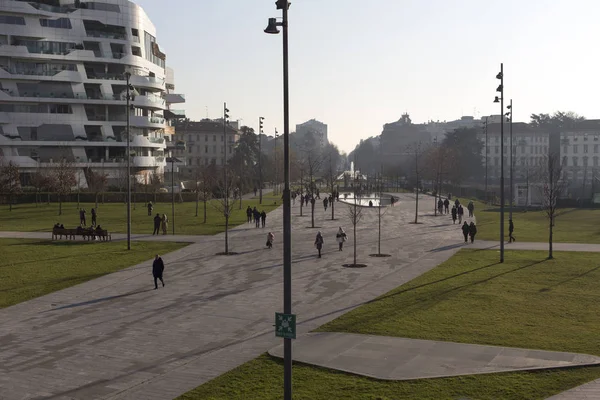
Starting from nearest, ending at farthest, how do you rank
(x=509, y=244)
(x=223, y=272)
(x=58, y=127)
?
(x=223, y=272)
(x=509, y=244)
(x=58, y=127)

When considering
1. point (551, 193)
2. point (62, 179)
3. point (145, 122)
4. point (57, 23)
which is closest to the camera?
point (551, 193)

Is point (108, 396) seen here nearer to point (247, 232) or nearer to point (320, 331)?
point (320, 331)

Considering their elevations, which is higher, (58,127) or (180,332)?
(58,127)

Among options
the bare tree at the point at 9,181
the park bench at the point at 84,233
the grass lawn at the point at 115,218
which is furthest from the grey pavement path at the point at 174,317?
the bare tree at the point at 9,181

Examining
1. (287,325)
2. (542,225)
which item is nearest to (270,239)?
(287,325)

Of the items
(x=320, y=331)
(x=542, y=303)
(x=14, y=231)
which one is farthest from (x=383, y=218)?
(x=320, y=331)

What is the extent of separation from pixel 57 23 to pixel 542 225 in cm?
6362

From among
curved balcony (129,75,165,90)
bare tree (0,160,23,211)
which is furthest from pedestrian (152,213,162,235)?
curved balcony (129,75,165,90)

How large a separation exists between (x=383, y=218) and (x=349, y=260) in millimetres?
27076

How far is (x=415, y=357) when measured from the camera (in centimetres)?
1512

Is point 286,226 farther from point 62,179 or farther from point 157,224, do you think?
point 62,179

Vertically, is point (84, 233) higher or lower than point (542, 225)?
higher

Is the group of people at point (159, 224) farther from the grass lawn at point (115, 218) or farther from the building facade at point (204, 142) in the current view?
the building facade at point (204, 142)

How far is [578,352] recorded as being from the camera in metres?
15.4
